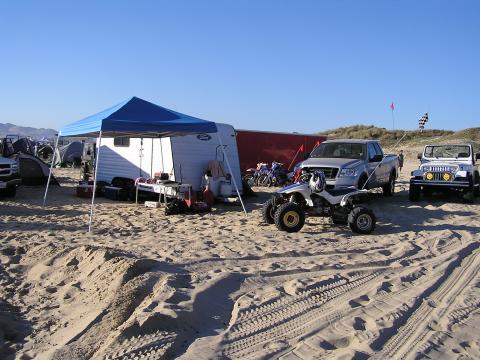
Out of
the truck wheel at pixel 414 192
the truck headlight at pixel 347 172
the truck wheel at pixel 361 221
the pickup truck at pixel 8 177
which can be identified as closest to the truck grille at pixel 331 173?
the truck headlight at pixel 347 172

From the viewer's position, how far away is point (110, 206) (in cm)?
1231

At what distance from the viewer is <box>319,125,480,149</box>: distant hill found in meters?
43.2

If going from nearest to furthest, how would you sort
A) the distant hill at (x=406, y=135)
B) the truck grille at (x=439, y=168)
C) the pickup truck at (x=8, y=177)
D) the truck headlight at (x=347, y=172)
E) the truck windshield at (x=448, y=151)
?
the truck headlight at (x=347, y=172), the pickup truck at (x=8, y=177), the truck grille at (x=439, y=168), the truck windshield at (x=448, y=151), the distant hill at (x=406, y=135)

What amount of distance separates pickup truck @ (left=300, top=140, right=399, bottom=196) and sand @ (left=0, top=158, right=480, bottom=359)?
3302mm

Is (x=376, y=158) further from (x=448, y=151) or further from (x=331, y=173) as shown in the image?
(x=448, y=151)

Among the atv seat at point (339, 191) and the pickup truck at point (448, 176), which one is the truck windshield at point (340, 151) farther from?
the atv seat at point (339, 191)

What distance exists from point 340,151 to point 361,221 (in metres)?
5.14

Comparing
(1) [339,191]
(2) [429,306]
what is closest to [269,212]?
(1) [339,191]

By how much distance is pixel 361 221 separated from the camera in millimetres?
9047

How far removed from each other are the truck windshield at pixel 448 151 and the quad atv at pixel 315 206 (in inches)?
247

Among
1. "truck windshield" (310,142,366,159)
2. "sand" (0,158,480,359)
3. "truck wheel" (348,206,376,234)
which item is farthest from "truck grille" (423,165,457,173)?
"truck wheel" (348,206,376,234)

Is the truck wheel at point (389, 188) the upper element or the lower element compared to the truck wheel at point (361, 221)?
upper

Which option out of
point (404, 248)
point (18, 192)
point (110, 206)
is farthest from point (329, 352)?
point (18, 192)

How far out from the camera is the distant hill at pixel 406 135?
43219 millimetres
